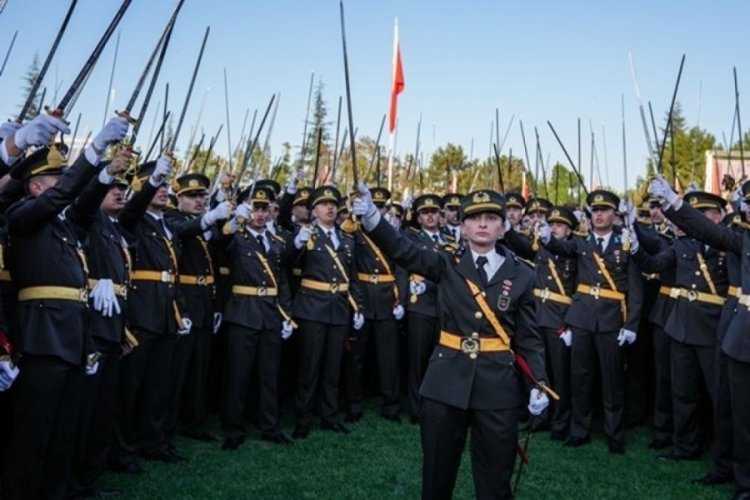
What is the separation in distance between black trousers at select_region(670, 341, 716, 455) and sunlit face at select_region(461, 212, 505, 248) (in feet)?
12.6

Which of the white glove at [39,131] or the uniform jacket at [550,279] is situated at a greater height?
the white glove at [39,131]

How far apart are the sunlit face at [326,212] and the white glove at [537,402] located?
13.7 feet

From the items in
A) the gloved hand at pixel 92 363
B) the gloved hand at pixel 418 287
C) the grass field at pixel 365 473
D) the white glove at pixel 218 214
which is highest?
the white glove at pixel 218 214

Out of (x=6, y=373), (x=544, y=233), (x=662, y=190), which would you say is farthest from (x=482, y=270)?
(x=544, y=233)

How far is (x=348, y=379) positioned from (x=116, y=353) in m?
3.67

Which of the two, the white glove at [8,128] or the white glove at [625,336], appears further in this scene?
the white glove at [625,336]

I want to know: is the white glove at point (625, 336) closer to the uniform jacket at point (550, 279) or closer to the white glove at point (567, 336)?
the white glove at point (567, 336)

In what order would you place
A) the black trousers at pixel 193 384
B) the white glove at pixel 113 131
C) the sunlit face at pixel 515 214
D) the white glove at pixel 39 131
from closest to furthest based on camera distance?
the white glove at pixel 39 131
the white glove at pixel 113 131
the black trousers at pixel 193 384
the sunlit face at pixel 515 214

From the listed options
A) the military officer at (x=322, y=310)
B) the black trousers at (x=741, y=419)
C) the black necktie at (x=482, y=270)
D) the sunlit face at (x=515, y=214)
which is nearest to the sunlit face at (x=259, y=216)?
the military officer at (x=322, y=310)

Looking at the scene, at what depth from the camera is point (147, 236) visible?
21.6 feet

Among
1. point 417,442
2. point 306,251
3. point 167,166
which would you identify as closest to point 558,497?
point 417,442

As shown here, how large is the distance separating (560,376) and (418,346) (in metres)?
1.72

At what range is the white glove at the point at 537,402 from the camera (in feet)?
14.5

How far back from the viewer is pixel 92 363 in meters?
4.82
